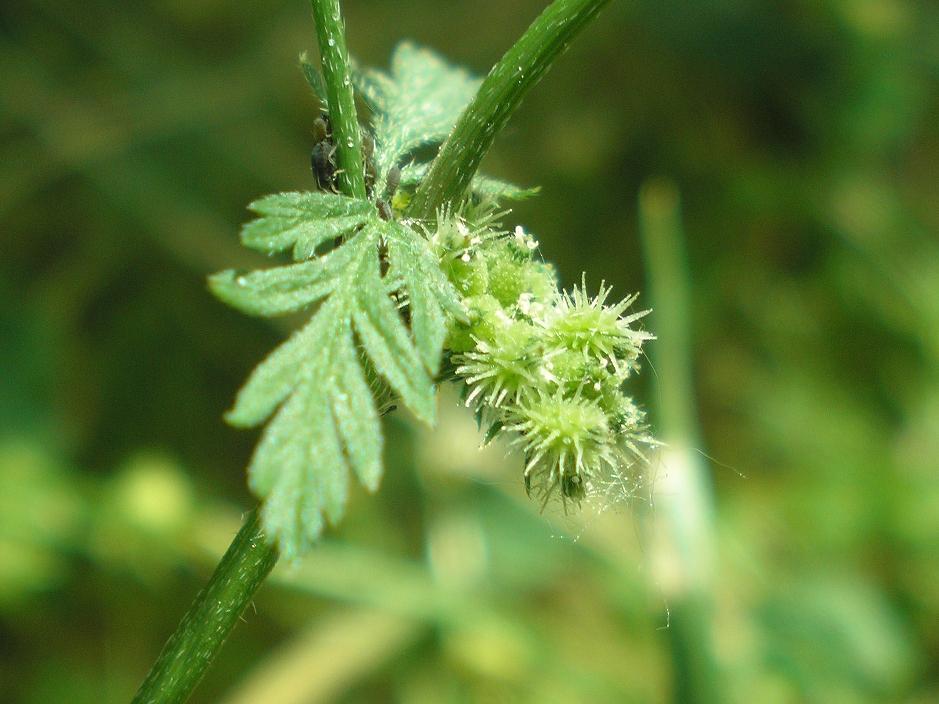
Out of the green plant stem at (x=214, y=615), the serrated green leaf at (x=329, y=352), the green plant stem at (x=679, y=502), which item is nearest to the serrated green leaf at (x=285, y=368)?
the serrated green leaf at (x=329, y=352)

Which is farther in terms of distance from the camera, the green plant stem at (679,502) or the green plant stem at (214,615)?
the green plant stem at (679,502)

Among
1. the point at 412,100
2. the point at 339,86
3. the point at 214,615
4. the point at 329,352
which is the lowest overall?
the point at 214,615

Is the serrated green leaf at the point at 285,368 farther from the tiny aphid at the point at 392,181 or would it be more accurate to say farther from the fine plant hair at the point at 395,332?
the tiny aphid at the point at 392,181

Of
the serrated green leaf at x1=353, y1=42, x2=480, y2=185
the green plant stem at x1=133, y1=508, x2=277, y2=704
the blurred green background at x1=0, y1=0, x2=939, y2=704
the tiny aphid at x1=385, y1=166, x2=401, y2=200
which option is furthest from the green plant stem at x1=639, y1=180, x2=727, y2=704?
the green plant stem at x1=133, y1=508, x2=277, y2=704

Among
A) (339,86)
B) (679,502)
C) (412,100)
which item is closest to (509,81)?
(339,86)

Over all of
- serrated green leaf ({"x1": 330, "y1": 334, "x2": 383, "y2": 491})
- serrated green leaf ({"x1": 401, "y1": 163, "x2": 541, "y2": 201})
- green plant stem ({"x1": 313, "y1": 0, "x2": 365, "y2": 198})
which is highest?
serrated green leaf ({"x1": 401, "y1": 163, "x2": 541, "y2": 201})

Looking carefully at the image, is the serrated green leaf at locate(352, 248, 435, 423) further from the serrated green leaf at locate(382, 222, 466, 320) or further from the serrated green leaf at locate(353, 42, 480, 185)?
the serrated green leaf at locate(353, 42, 480, 185)

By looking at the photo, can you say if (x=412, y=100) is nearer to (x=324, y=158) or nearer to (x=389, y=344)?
(x=324, y=158)
